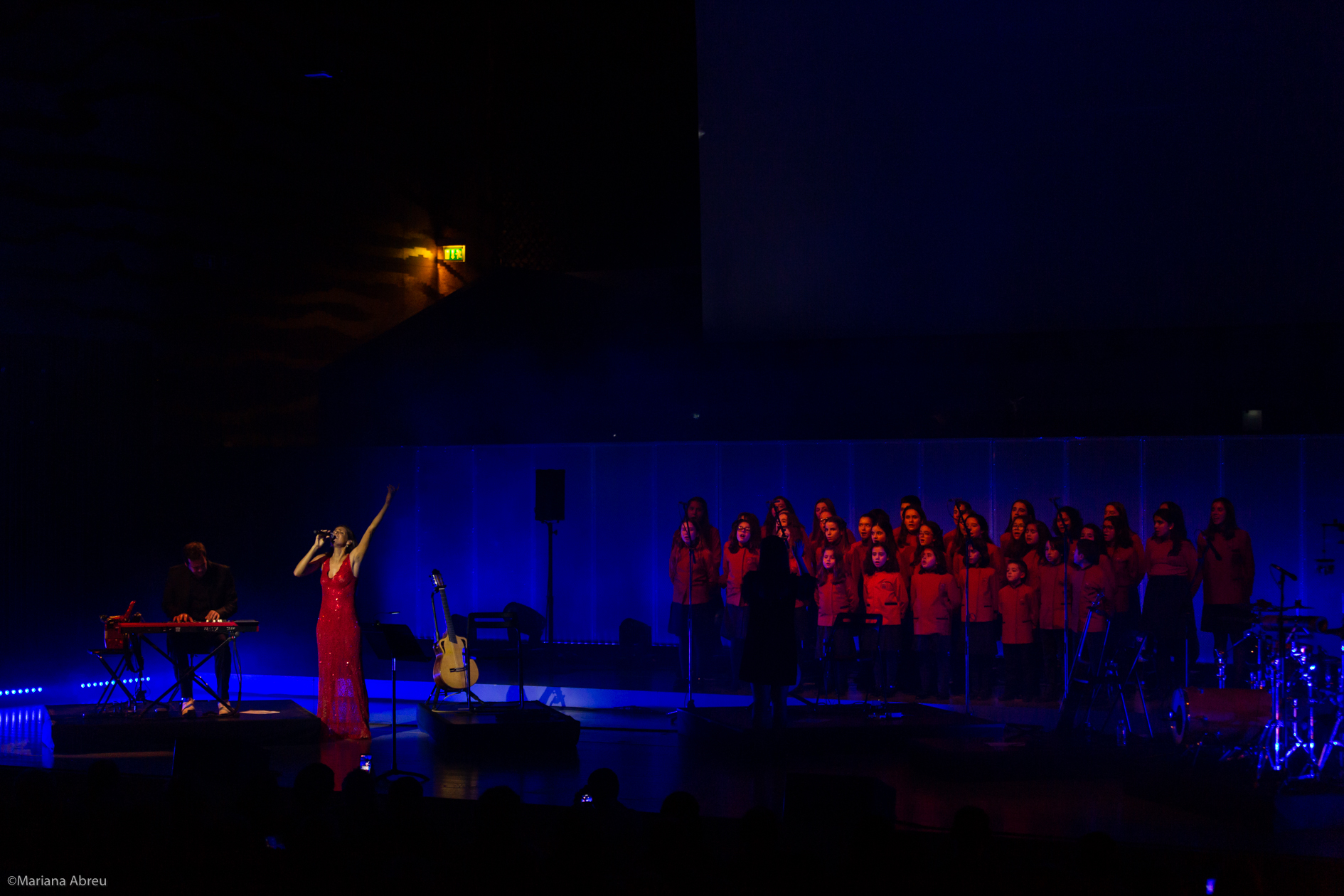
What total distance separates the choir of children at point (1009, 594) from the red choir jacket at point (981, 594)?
1 cm

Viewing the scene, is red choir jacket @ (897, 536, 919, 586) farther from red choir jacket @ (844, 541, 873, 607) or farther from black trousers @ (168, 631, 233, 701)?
black trousers @ (168, 631, 233, 701)

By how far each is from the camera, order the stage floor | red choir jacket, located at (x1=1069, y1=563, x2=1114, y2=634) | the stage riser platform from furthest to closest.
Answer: red choir jacket, located at (x1=1069, y1=563, x2=1114, y2=634) → the stage riser platform → the stage floor

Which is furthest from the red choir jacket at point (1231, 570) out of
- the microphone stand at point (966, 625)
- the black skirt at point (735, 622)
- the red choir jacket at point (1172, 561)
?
the black skirt at point (735, 622)

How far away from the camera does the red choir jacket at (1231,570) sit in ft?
33.6

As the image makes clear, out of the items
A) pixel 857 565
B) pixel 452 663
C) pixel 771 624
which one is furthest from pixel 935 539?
pixel 452 663

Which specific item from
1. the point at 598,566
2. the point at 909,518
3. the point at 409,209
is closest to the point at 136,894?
the point at 909,518

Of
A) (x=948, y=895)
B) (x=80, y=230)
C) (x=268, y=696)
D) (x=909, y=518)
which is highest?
(x=80, y=230)

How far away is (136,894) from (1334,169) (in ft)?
33.1

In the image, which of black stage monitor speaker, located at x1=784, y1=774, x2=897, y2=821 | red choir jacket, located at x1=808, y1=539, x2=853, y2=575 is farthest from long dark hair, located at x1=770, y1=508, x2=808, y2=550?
black stage monitor speaker, located at x1=784, y1=774, x2=897, y2=821

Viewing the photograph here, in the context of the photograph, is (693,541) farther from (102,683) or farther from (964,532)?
(102,683)

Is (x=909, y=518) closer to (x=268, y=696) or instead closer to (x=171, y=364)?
(x=268, y=696)

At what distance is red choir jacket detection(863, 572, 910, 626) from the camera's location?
417 inches

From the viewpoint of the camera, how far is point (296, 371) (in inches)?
568

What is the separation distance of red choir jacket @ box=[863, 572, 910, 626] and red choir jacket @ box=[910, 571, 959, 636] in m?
0.20
